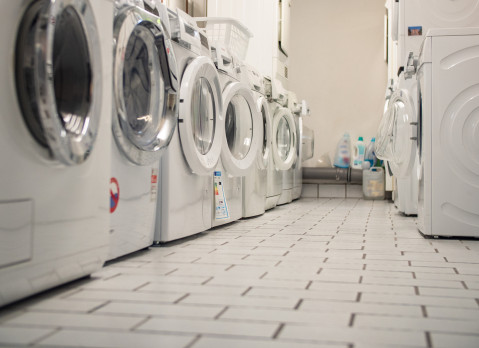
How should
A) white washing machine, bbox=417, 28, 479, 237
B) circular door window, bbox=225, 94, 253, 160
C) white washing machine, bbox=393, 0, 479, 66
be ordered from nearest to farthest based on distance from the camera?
white washing machine, bbox=417, 28, 479, 237 → circular door window, bbox=225, 94, 253, 160 → white washing machine, bbox=393, 0, 479, 66

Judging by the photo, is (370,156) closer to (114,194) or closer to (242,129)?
(242,129)

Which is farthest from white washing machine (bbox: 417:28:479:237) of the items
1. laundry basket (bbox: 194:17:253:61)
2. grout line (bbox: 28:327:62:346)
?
grout line (bbox: 28:327:62:346)

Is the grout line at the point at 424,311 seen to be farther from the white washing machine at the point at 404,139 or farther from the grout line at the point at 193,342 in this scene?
the white washing machine at the point at 404,139

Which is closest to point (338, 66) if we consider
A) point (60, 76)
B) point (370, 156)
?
point (370, 156)

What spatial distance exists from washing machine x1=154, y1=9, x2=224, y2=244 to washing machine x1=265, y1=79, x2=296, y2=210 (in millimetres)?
1540

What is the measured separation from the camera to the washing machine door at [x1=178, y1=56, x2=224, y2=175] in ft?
8.20

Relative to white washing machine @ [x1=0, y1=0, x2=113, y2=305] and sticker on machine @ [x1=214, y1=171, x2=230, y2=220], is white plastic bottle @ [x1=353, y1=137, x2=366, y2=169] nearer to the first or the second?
sticker on machine @ [x1=214, y1=171, x2=230, y2=220]

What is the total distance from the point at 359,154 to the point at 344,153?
6.6 inches

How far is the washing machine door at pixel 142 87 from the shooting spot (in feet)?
6.38

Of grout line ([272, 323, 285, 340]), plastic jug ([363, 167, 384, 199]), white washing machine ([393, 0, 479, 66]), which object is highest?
white washing machine ([393, 0, 479, 66])

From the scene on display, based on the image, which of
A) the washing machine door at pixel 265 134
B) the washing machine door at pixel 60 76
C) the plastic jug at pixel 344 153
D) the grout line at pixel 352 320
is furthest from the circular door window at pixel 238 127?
the plastic jug at pixel 344 153

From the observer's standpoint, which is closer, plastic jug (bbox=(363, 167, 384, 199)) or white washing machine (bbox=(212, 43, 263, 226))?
white washing machine (bbox=(212, 43, 263, 226))

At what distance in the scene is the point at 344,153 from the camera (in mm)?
6258

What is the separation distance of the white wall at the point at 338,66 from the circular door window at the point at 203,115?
3.76 meters
